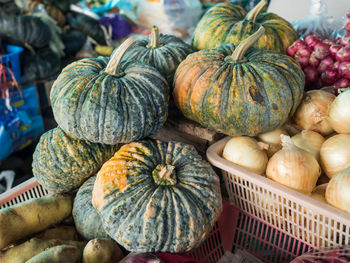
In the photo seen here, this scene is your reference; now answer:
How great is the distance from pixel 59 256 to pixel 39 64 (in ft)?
7.22

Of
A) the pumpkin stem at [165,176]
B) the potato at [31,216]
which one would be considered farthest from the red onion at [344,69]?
the potato at [31,216]

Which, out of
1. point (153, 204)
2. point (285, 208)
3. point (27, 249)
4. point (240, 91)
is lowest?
point (27, 249)

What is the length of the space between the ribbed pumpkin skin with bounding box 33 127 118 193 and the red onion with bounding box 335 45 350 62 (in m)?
0.99

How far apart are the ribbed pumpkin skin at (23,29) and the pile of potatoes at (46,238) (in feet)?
6.42

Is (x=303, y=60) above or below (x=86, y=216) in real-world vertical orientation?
above

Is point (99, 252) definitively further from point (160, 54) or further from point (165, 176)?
point (160, 54)

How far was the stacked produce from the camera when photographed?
1431 millimetres

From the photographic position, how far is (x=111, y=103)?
1.04 meters

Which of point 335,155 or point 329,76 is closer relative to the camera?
point 335,155

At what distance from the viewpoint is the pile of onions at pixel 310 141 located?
115cm

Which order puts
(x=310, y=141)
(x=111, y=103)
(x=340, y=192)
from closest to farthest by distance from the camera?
(x=340, y=192) < (x=111, y=103) < (x=310, y=141)

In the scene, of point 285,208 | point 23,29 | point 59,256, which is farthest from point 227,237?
point 23,29

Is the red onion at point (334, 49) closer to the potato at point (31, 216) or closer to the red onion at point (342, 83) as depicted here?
the red onion at point (342, 83)

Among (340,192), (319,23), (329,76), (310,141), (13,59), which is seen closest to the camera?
(340,192)
